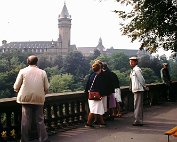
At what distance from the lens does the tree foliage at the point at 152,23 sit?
16.5 metres

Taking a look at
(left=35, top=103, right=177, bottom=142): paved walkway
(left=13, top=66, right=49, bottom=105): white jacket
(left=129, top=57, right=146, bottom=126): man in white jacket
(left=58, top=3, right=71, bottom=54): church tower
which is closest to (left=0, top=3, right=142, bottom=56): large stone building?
(left=58, top=3, right=71, bottom=54): church tower

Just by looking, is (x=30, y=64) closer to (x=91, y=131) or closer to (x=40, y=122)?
(x=40, y=122)

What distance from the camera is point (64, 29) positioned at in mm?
170875

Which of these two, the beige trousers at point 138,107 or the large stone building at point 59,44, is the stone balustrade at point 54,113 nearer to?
the beige trousers at point 138,107

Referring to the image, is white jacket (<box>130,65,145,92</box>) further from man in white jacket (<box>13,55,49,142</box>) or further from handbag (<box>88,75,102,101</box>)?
man in white jacket (<box>13,55,49,142</box>)

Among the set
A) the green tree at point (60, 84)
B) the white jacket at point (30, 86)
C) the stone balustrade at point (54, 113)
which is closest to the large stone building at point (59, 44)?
the green tree at point (60, 84)

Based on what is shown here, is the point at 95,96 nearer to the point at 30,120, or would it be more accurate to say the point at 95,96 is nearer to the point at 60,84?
the point at 30,120

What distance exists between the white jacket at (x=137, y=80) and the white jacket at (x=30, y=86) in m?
3.80

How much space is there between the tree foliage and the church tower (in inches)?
6032

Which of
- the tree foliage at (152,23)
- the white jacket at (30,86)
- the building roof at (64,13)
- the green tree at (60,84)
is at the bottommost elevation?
the green tree at (60,84)

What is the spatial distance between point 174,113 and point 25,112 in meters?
7.52

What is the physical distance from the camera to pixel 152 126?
31.4 feet

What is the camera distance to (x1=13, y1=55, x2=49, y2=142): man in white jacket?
6.77 metres

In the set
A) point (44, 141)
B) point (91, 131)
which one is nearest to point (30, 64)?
point (44, 141)
